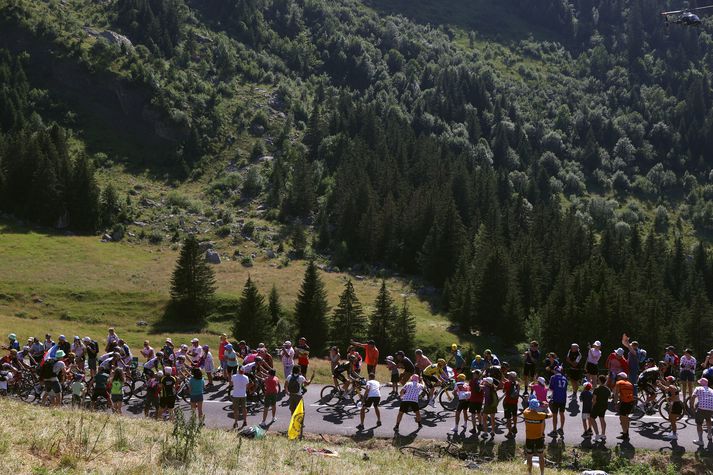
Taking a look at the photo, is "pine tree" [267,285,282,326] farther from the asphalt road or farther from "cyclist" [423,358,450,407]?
"cyclist" [423,358,450,407]

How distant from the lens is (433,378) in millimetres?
28734

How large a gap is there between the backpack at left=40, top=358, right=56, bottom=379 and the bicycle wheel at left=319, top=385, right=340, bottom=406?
1144cm

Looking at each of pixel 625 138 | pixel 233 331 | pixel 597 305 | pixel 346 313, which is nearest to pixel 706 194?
pixel 625 138

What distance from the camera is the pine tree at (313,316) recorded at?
59.4 m

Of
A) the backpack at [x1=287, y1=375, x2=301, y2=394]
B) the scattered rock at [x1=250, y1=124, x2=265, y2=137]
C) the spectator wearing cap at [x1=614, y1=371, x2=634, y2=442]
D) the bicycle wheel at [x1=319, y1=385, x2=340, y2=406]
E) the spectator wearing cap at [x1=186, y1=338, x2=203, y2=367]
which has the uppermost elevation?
the scattered rock at [x1=250, y1=124, x2=265, y2=137]

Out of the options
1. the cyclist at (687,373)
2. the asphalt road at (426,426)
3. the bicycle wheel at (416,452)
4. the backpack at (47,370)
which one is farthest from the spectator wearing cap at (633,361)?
the backpack at (47,370)

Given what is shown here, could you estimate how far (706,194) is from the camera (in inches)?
7165

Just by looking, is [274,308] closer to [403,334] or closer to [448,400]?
[403,334]

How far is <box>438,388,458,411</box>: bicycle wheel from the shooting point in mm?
28328

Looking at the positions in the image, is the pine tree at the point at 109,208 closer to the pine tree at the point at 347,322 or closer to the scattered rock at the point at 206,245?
the scattered rock at the point at 206,245

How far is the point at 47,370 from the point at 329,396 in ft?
39.6

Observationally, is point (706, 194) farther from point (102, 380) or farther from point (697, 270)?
point (102, 380)

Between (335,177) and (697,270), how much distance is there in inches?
2593

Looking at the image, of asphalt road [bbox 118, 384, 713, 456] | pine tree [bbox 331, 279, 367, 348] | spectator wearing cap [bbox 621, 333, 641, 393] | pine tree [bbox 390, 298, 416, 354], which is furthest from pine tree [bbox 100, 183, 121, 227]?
spectator wearing cap [bbox 621, 333, 641, 393]
